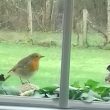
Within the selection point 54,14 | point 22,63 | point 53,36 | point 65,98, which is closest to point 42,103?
point 65,98

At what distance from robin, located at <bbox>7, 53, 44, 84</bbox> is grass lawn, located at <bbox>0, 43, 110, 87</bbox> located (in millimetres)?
20

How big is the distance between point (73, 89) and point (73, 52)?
18cm

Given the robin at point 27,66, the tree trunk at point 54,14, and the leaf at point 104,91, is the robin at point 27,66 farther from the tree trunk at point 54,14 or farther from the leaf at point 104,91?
the leaf at point 104,91

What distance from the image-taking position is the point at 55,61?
1729 millimetres

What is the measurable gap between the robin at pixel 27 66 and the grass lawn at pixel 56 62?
0.02 m

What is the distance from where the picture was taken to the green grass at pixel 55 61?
1718 mm

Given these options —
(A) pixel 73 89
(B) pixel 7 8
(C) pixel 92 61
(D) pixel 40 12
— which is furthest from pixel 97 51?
(B) pixel 7 8

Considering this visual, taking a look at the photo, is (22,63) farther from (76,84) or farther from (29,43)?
(76,84)

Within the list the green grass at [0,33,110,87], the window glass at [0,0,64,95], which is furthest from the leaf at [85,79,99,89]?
the window glass at [0,0,64,95]

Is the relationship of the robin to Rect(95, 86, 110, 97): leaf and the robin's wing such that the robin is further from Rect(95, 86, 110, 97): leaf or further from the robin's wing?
Rect(95, 86, 110, 97): leaf

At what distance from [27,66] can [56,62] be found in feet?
0.52

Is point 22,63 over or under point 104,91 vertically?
over

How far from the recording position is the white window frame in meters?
1.64

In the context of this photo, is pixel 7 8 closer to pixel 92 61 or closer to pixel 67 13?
pixel 67 13
